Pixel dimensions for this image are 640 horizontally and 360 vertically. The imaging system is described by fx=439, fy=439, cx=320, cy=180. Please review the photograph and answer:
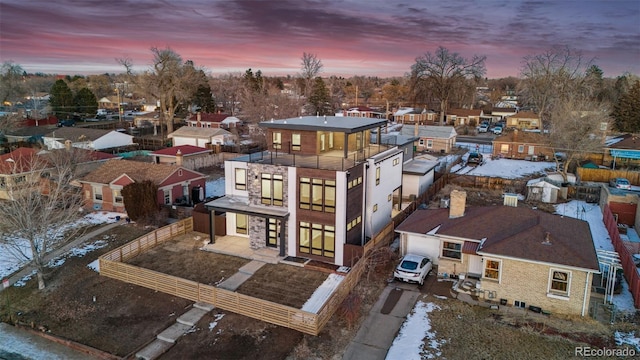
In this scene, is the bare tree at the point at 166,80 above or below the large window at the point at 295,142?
above

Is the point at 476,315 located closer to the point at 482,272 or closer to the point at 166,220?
the point at 482,272

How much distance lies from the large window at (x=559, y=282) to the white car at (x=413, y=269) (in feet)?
18.6

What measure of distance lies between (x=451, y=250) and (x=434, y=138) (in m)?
39.9

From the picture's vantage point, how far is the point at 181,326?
1845 cm

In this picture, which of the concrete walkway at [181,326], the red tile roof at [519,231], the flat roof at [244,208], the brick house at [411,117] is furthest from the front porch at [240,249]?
the brick house at [411,117]

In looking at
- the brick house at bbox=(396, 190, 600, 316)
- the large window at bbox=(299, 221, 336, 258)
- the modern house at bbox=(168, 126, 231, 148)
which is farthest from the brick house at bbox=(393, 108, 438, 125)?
the large window at bbox=(299, 221, 336, 258)

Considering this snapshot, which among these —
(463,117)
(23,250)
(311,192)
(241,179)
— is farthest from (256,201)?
(463,117)

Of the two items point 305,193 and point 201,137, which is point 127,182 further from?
point 201,137

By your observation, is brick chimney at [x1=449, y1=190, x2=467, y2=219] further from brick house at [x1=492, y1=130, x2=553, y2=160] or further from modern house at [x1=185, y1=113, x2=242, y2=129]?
modern house at [x1=185, y1=113, x2=242, y2=129]

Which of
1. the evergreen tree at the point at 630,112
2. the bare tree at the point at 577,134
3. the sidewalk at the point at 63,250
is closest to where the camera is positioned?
the sidewalk at the point at 63,250

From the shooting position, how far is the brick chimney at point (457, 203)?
78.1 feet

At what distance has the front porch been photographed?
24875mm

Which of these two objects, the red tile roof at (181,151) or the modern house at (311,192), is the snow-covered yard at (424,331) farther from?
the red tile roof at (181,151)

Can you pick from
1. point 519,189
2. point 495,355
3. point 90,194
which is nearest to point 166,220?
point 90,194
